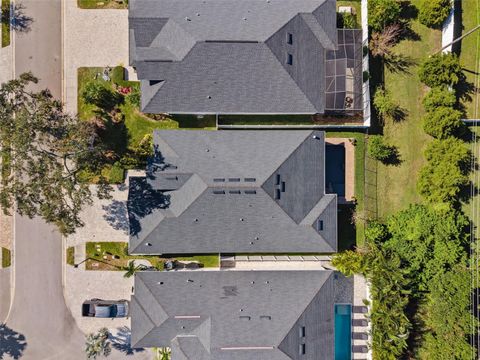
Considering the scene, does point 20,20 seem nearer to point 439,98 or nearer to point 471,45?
point 439,98

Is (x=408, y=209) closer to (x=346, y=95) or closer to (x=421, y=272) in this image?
(x=421, y=272)

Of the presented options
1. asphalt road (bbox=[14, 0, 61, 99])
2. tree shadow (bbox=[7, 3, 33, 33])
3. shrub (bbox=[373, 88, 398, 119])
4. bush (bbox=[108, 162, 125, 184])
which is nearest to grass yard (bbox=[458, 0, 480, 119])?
shrub (bbox=[373, 88, 398, 119])

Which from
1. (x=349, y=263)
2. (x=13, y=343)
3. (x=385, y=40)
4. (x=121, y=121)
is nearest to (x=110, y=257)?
(x=13, y=343)

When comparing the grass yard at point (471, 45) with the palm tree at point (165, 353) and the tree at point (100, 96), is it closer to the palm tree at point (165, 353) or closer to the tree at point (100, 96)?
the tree at point (100, 96)

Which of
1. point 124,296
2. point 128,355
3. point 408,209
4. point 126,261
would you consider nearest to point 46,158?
point 126,261

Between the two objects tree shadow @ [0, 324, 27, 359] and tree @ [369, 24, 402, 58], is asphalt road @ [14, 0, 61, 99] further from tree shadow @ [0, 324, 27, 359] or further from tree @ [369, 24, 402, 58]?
tree @ [369, 24, 402, 58]

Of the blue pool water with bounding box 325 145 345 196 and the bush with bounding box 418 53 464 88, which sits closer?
the bush with bounding box 418 53 464 88
